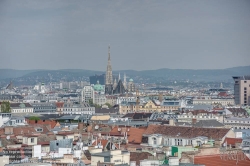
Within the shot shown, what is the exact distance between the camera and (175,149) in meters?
39.5

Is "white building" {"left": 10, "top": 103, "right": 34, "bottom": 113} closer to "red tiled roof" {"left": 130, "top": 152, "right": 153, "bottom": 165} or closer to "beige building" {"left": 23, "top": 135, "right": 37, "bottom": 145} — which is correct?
"beige building" {"left": 23, "top": 135, "right": 37, "bottom": 145}

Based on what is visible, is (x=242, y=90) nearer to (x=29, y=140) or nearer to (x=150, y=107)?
(x=150, y=107)

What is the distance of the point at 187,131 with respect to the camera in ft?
177

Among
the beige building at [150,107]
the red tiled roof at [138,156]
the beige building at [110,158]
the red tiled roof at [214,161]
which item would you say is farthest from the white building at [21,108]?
the red tiled roof at [214,161]

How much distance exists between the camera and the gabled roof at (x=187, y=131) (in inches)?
2023

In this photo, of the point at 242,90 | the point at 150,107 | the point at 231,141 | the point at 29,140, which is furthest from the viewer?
the point at 242,90

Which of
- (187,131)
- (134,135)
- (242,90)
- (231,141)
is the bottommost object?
(134,135)

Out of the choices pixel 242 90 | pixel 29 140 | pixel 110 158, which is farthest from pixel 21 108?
pixel 110 158

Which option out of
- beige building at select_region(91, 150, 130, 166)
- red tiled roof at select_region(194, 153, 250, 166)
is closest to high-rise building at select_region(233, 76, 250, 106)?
red tiled roof at select_region(194, 153, 250, 166)

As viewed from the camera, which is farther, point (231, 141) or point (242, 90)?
point (242, 90)

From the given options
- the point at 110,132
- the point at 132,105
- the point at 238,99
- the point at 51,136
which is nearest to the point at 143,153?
the point at 51,136

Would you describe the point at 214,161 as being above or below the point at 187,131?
below

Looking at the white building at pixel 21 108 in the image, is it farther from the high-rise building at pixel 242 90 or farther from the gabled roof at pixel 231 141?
the gabled roof at pixel 231 141

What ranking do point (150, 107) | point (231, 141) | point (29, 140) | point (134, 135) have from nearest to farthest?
point (29, 140)
point (231, 141)
point (134, 135)
point (150, 107)
